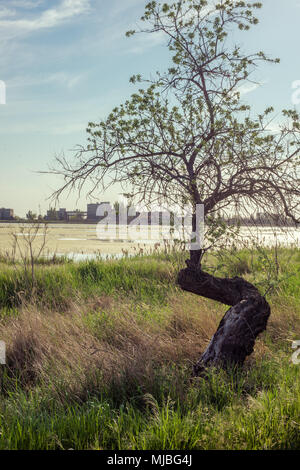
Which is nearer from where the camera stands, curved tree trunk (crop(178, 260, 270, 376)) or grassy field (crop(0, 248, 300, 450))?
grassy field (crop(0, 248, 300, 450))

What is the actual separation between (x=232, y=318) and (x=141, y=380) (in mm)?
1089

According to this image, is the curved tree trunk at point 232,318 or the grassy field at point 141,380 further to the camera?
the curved tree trunk at point 232,318

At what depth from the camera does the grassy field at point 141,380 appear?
2.65m

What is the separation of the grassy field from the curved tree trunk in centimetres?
17

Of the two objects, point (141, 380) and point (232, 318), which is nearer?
point (141, 380)

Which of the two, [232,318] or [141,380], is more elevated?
[232,318]

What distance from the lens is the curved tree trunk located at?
396 centimetres

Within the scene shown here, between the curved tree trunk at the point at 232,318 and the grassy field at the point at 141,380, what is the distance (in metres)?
0.17

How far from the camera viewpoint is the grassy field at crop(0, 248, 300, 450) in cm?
265

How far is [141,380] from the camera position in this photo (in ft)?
11.5

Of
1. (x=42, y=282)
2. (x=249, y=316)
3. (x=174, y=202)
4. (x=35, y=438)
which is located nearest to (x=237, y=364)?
(x=249, y=316)

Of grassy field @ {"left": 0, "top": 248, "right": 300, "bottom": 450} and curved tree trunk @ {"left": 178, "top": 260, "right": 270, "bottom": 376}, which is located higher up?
curved tree trunk @ {"left": 178, "top": 260, "right": 270, "bottom": 376}

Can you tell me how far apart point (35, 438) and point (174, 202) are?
252cm

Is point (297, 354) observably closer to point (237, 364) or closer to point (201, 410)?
point (237, 364)
